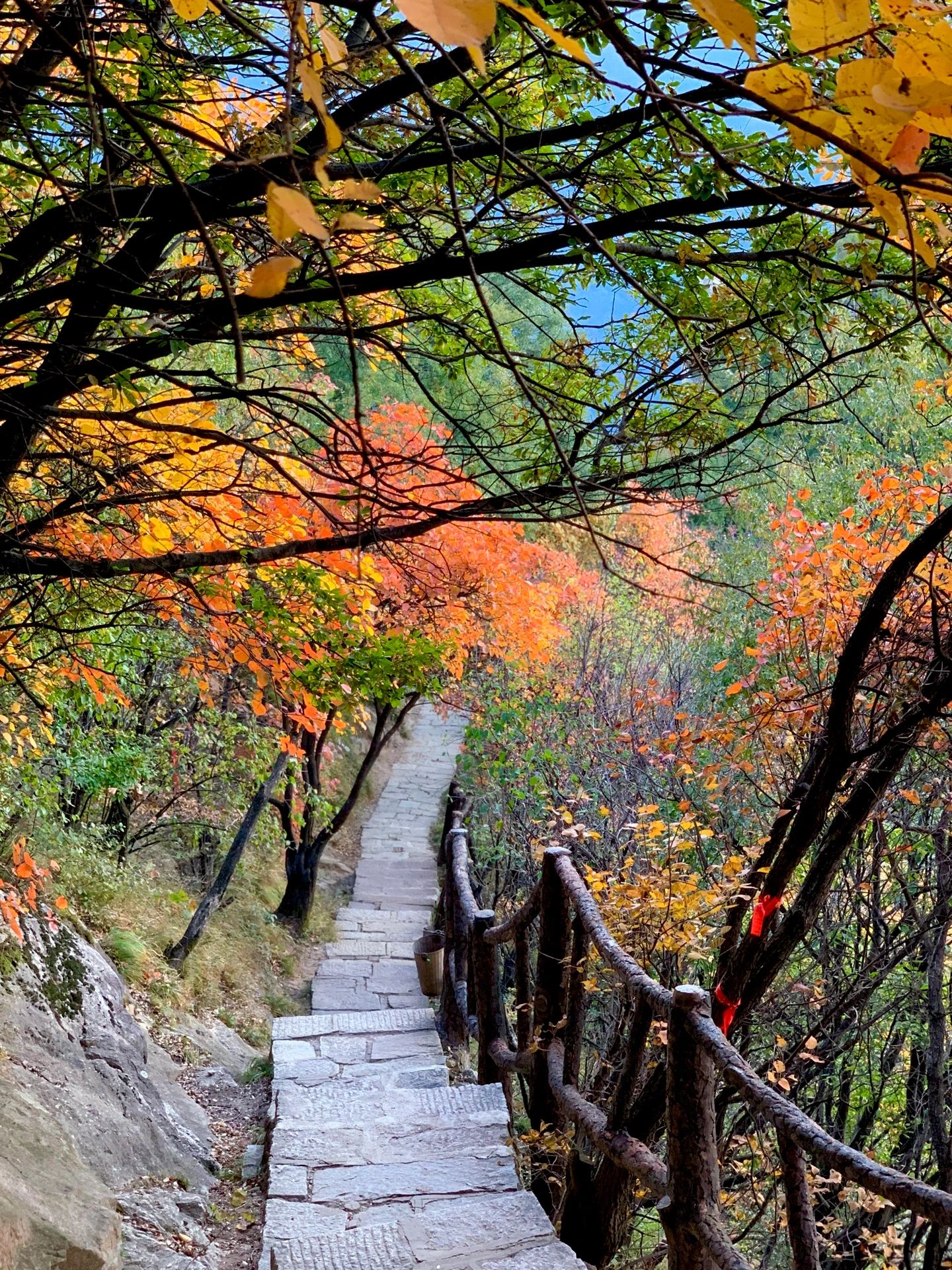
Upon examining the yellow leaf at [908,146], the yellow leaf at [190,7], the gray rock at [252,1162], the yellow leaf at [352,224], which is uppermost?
the yellow leaf at [190,7]

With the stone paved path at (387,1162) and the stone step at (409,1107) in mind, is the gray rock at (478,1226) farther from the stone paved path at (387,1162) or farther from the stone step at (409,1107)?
the stone step at (409,1107)

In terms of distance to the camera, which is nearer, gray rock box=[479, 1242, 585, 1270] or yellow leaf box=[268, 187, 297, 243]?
yellow leaf box=[268, 187, 297, 243]

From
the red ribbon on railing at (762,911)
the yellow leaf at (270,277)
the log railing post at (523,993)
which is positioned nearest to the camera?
the yellow leaf at (270,277)

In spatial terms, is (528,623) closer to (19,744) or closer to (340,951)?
(340,951)

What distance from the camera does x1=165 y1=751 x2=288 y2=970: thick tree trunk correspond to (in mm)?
7598

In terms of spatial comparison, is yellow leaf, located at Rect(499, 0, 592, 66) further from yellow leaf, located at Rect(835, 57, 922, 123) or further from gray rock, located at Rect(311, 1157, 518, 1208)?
gray rock, located at Rect(311, 1157, 518, 1208)

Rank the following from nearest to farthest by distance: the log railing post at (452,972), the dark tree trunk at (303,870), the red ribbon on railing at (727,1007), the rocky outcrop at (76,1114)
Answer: the rocky outcrop at (76,1114) → the red ribbon on railing at (727,1007) → the log railing post at (452,972) → the dark tree trunk at (303,870)

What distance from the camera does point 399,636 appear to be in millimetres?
7605

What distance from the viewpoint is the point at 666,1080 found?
9.43 ft

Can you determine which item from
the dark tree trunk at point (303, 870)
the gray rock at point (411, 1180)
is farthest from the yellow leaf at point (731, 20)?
the dark tree trunk at point (303, 870)

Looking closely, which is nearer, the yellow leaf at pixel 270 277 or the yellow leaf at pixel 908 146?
the yellow leaf at pixel 270 277

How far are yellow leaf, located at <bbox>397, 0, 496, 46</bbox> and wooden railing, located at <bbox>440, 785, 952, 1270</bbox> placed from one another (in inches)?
66.0

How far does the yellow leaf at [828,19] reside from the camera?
74 centimetres

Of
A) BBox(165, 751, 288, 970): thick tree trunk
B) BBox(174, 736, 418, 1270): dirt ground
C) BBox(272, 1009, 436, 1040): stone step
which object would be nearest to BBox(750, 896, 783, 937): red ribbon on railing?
BBox(174, 736, 418, 1270): dirt ground
